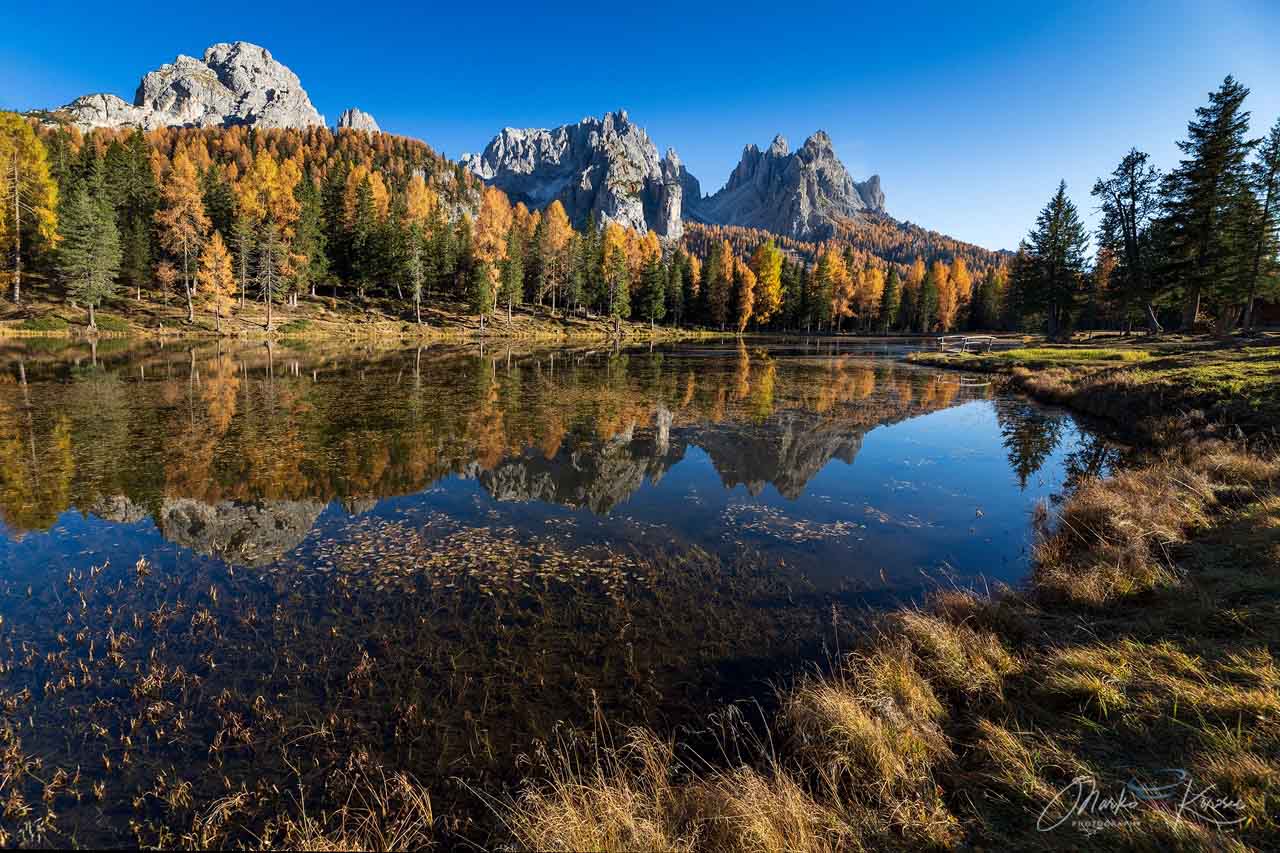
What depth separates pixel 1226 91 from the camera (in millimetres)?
47031

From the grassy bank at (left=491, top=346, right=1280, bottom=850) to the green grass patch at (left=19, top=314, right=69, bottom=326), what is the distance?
8066 centimetres

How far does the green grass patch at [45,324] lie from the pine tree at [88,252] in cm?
229

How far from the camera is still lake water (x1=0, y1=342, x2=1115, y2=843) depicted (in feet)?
24.8

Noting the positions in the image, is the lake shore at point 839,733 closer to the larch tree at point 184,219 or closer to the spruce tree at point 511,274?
the larch tree at point 184,219

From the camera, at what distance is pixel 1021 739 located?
568 cm

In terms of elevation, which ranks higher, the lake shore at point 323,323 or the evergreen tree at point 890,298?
the evergreen tree at point 890,298

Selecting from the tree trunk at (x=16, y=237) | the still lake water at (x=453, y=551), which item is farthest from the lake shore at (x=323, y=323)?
the still lake water at (x=453, y=551)

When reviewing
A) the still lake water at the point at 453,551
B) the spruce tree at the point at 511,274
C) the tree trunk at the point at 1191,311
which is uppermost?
the spruce tree at the point at 511,274

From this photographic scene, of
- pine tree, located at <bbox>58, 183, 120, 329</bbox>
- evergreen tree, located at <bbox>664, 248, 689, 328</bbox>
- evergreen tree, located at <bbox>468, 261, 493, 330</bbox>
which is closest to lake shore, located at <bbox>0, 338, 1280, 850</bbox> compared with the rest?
pine tree, located at <bbox>58, 183, 120, 329</bbox>

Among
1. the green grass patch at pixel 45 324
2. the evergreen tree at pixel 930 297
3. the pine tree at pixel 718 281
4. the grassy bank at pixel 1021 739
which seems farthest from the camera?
the evergreen tree at pixel 930 297

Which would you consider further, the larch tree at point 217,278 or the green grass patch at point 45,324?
the larch tree at point 217,278

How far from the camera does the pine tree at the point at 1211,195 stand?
46.3 meters

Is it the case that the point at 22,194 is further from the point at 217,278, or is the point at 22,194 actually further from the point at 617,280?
the point at 617,280

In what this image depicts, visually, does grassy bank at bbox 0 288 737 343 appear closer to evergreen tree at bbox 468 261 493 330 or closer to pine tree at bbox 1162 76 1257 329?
evergreen tree at bbox 468 261 493 330
